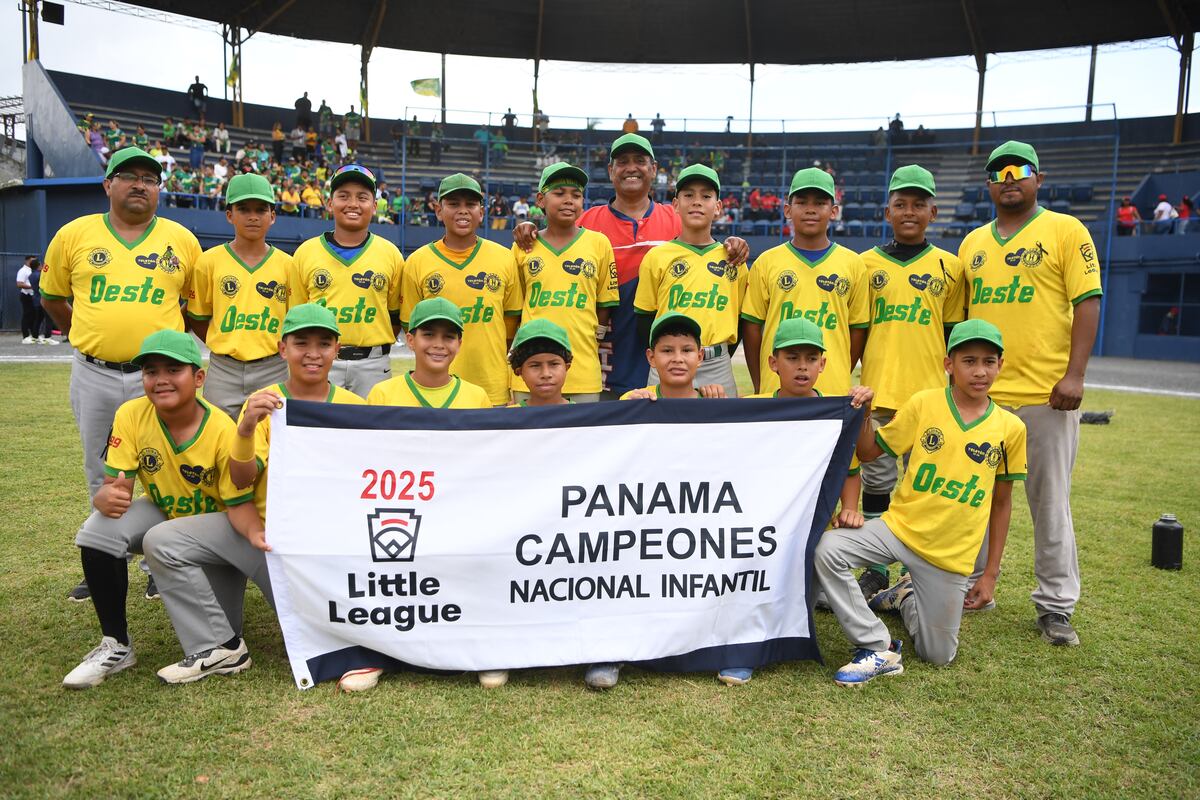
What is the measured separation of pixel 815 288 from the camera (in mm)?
4520

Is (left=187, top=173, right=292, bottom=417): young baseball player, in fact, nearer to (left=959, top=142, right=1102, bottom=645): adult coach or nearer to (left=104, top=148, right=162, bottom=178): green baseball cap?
(left=104, top=148, right=162, bottom=178): green baseball cap

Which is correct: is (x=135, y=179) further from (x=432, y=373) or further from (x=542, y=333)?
(x=542, y=333)

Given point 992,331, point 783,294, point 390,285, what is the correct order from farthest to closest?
point 390,285
point 783,294
point 992,331

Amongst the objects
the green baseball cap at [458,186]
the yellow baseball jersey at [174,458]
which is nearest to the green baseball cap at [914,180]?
the green baseball cap at [458,186]

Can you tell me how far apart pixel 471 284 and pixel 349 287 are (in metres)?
0.72

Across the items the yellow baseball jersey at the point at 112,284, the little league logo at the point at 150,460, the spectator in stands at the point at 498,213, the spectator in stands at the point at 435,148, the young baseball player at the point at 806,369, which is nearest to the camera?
the little league logo at the point at 150,460

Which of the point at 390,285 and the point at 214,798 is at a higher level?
the point at 390,285

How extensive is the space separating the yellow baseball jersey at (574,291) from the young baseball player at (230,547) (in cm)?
143

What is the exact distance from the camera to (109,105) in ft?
92.7

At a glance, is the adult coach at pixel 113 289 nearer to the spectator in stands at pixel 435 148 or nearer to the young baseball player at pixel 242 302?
the young baseball player at pixel 242 302

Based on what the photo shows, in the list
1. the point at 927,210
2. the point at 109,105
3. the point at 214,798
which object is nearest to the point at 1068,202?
the point at 927,210

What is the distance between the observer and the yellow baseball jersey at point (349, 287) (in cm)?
480

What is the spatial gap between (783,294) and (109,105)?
31.4 meters

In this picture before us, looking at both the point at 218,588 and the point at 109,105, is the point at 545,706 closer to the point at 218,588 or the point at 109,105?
the point at 218,588
